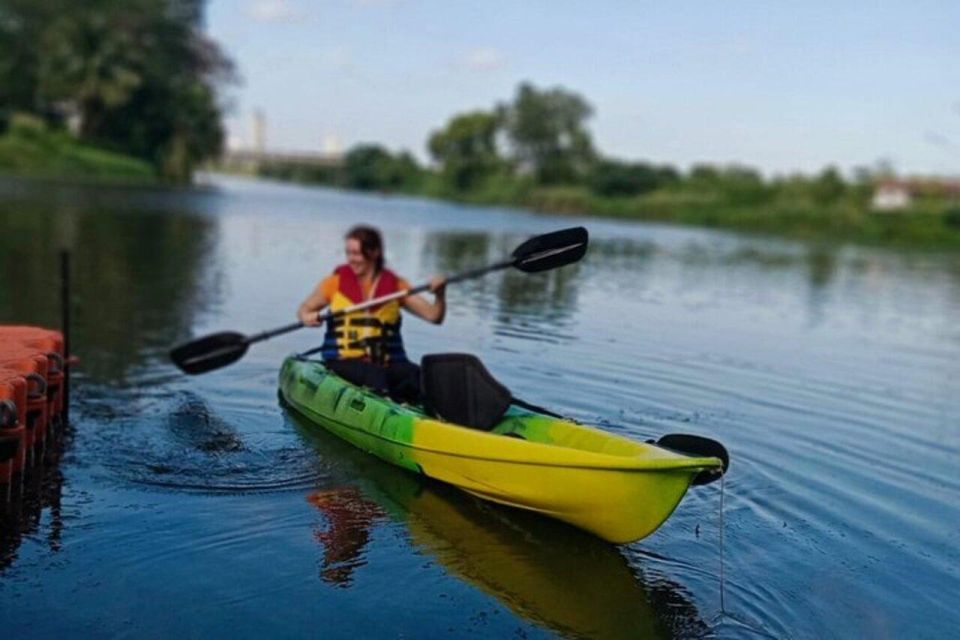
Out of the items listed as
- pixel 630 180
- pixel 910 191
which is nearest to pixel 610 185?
pixel 630 180

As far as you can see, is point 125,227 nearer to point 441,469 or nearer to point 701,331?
point 701,331

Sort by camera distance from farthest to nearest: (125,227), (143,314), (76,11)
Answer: (76,11) < (125,227) < (143,314)

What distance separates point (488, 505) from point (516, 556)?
0.74 meters

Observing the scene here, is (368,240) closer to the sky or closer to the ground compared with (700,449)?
closer to the sky

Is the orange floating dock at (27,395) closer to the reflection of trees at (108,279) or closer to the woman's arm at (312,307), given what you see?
the woman's arm at (312,307)

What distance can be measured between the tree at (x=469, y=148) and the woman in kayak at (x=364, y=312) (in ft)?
303

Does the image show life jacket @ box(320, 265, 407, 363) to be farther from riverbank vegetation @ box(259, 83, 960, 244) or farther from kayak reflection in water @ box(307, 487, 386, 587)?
riverbank vegetation @ box(259, 83, 960, 244)

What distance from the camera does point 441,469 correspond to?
273 inches

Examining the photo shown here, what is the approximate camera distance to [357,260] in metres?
8.45

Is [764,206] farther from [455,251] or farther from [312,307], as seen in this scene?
[312,307]

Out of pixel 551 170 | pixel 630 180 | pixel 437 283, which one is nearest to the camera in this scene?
pixel 437 283

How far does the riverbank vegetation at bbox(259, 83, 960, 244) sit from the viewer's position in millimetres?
56406

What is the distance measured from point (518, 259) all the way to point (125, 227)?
2036cm

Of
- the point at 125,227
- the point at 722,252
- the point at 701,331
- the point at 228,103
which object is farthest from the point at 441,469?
the point at 228,103
